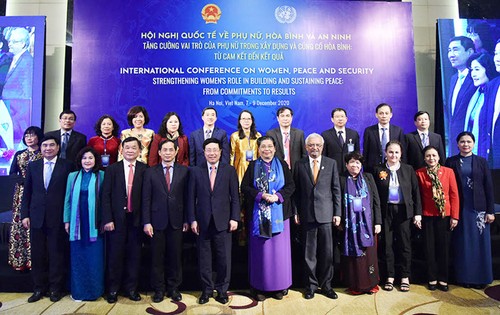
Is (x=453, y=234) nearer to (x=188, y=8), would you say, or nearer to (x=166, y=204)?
(x=166, y=204)

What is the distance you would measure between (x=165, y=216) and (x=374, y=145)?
7.00ft

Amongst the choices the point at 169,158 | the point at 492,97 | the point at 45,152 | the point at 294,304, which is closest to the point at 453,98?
the point at 492,97

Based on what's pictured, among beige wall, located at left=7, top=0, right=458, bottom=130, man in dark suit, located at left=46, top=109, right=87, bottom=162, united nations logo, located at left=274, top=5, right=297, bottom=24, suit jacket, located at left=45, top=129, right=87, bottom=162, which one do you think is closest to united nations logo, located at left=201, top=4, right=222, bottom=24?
united nations logo, located at left=274, top=5, right=297, bottom=24

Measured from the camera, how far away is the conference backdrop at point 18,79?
4316 millimetres

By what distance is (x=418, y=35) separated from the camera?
5.05 metres

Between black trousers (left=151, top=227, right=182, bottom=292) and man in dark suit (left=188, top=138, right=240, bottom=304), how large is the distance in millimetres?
180

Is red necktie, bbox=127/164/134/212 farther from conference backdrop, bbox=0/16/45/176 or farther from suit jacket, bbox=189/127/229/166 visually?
conference backdrop, bbox=0/16/45/176

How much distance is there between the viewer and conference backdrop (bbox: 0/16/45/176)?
432 cm

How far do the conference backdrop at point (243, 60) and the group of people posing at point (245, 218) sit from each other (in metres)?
1.47

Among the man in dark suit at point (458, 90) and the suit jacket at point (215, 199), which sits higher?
the man in dark suit at point (458, 90)

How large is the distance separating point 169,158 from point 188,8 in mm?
2596

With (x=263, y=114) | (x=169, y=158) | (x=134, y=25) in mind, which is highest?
(x=134, y=25)

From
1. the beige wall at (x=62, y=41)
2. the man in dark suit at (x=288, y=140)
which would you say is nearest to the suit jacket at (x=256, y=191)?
the man in dark suit at (x=288, y=140)

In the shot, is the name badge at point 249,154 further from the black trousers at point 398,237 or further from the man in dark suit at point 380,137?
the black trousers at point 398,237
